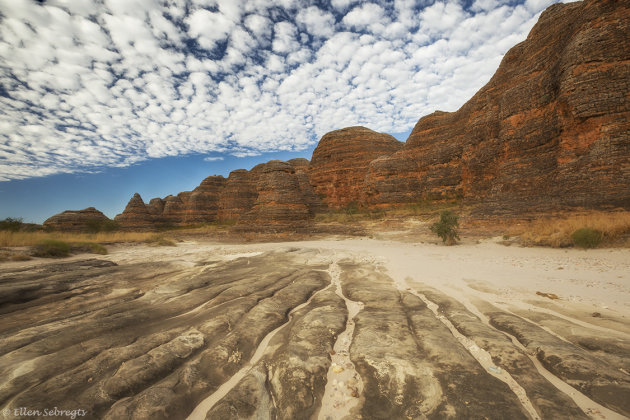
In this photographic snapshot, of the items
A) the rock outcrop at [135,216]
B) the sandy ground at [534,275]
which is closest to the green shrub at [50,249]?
the sandy ground at [534,275]

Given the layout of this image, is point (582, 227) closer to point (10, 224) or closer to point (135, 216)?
point (10, 224)

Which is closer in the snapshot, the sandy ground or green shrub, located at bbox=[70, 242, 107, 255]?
the sandy ground

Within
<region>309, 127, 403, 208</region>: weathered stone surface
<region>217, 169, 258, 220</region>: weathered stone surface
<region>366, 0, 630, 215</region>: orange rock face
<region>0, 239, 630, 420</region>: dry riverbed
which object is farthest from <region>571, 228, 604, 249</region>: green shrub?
<region>217, 169, 258, 220</region>: weathered stone surface

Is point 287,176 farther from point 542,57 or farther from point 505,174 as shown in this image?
point 542,57

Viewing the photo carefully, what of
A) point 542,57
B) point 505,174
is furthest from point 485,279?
point 542,57

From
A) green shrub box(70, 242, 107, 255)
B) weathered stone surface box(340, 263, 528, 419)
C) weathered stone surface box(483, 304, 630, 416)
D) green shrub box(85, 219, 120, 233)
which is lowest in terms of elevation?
weathered stone surface box(483, 304, 630, 416)

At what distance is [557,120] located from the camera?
14.5 meters

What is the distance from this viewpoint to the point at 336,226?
22.7 m

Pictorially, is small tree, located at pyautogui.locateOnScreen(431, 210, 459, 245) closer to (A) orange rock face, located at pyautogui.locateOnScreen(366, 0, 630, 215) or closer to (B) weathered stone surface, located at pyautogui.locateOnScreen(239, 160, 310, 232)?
(A) orange rock face, located at pyautogui.locateOnScreen(366, 0, 630, 215)

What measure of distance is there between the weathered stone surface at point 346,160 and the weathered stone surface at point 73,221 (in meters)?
33.1

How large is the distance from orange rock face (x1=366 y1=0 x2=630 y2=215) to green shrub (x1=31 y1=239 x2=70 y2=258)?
25.5m

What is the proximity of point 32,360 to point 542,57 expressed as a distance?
27.3 metres

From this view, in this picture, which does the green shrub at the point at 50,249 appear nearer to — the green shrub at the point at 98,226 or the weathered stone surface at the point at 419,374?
the weathered stone surface at the point at 419,374

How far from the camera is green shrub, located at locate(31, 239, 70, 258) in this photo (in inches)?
412
